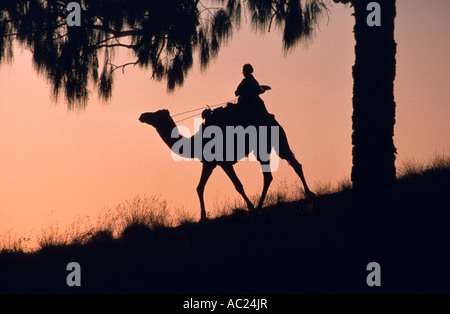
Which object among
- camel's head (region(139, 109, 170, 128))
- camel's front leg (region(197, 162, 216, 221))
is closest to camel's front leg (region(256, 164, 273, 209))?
camel's front leg (region(197, 162, 216, 221))

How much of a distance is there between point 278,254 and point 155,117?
4.33 m

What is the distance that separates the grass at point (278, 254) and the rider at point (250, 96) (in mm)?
1812

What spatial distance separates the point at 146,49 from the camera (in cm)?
1070

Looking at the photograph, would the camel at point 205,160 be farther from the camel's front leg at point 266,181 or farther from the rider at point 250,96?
the rider at point 250,96

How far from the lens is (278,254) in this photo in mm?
7785

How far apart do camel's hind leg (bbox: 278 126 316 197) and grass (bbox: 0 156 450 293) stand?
1.57 m

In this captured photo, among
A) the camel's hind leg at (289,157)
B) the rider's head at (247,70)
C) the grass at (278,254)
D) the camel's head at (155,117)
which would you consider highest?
the rider's head at (247,70)

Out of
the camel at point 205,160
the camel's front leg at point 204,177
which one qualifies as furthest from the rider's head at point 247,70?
the camel's front leg at point 204,177

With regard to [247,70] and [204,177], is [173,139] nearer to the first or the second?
[204,177]

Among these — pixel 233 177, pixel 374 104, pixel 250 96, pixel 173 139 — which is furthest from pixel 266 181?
pixel 374 104

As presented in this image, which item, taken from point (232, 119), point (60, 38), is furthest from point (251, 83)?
point (60, 38)

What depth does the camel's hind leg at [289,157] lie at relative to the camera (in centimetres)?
1145

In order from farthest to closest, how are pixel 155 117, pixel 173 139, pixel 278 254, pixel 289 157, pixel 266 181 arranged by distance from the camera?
1. pixel 289 157
2. pixel 173 139
3. pixel 155 117
4. pixel 266 181
5. pixel 278 254
